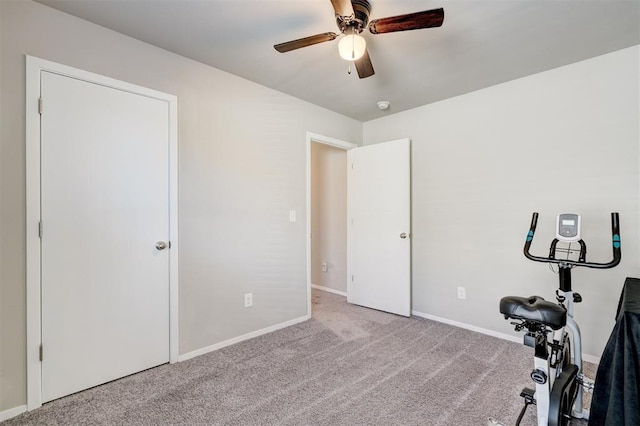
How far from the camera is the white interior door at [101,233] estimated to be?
1.93m

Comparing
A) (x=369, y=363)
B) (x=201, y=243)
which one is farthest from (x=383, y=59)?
(x=369, y=363)

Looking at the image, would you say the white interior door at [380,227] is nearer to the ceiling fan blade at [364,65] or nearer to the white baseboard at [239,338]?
the white baseboard at [239,338]

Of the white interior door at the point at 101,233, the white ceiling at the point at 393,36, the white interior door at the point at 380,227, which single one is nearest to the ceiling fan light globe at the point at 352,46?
the white ceiling at the point at 393,36

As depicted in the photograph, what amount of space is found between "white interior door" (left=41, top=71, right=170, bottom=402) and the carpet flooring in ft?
0.79

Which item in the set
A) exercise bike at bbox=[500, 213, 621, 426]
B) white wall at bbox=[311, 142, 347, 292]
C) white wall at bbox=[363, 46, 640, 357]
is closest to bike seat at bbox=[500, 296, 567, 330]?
exercise bike at bbox=[500, 213, 621, 426]

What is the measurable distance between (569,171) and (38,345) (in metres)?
4.13

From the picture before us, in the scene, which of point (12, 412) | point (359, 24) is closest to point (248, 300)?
point (12, 412)

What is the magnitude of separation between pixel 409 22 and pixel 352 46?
342 mm

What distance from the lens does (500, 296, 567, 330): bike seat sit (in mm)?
1413

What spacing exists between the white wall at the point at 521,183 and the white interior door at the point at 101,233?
273cm

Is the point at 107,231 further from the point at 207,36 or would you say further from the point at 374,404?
the point at 374,404

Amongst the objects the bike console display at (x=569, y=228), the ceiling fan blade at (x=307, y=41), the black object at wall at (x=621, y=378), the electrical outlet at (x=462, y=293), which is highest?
the ceiling fan blade at (x=307, y=41)

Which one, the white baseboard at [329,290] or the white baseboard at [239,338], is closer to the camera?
the white baseboard at [239,338]

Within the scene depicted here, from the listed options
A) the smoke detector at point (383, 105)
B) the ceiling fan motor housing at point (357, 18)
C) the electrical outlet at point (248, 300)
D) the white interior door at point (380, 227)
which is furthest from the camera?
the white interior door at point (380, 227)
